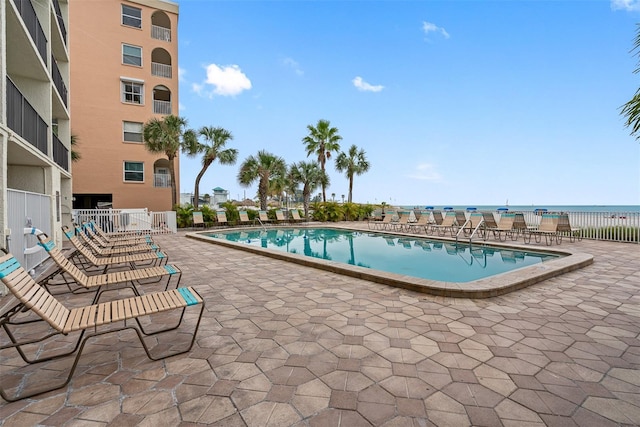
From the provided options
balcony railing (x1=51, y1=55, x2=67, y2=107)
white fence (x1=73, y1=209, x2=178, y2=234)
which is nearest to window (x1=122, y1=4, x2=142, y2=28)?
balcony railing (x1=51, y1=55, x2=67, y2=107)

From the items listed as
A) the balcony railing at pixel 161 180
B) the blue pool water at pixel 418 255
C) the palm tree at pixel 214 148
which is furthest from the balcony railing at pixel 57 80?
the blue pool water at pixel 418 255

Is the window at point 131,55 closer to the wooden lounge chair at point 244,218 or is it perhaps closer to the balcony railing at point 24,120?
the wooden lounge chair at point 244,218

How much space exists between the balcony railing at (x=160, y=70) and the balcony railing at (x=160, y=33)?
161 centimetres

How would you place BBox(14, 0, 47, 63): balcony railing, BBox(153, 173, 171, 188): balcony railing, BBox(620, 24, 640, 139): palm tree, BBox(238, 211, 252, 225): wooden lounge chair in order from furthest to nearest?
BBox(153, 173, 171, 188): balcony railing < BBox(238, 211, 252, 225): wooden lounge chair < BBox(14, 0, 47, 63): balcony railing < BBox(620, 24, 640, 139): palm tree

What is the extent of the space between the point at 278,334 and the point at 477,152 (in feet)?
144

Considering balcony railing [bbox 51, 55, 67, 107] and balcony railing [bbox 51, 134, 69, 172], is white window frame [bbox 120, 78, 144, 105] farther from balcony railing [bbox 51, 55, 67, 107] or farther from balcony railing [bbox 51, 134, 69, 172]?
balcony railing [bbox 51, 134, 69, 172]

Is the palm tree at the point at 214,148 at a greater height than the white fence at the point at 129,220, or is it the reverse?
the palm tree at the point at 214,148

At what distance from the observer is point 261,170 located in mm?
22125

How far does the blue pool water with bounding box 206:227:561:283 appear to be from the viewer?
723 cm

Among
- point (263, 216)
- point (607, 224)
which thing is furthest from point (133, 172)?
point (607, 224)

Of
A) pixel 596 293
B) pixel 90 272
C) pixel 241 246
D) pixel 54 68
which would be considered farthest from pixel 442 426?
pixel 54 68

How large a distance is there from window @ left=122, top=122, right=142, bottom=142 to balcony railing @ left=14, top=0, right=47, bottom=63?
11.0 meters

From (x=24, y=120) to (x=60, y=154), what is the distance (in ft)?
16.9

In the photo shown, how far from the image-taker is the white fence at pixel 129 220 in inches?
558
